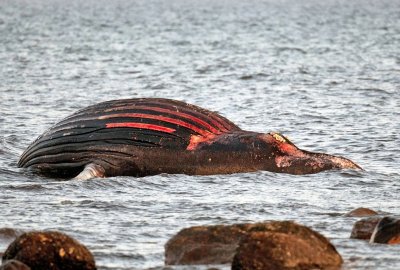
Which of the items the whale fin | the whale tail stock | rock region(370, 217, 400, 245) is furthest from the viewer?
the whale tail stock

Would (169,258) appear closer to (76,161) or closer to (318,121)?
(76,161)

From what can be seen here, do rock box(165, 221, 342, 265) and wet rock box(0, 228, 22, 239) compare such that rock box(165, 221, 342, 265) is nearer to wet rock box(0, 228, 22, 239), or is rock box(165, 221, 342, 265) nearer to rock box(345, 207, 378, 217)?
wet rock box(0, 228, 22, 239)

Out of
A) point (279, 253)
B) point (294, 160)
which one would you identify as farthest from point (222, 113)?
point (279, 253)

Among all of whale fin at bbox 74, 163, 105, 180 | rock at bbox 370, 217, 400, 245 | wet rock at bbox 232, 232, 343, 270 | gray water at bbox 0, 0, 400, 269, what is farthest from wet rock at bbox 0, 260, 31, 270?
whale fin at bbox 74, 163, 105, 180

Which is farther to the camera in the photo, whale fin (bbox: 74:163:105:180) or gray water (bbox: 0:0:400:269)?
whale fin (bbox: 74:163:105:180)

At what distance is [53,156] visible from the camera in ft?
44.6

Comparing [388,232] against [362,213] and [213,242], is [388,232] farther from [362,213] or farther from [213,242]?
[362,213]

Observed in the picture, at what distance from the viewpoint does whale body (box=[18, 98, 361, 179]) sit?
1337 centimetres

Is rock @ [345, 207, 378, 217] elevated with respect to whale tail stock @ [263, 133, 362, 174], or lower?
lower

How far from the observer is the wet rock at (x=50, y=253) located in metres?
8.78

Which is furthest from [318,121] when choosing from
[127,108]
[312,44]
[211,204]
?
[312,44]

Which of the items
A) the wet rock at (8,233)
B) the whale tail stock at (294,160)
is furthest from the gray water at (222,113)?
the wet rock at (8,233)

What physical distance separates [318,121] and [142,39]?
3308cm

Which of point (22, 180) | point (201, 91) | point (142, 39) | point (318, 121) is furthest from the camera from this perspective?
point (142, 39)
